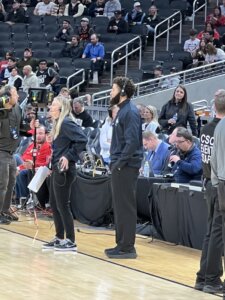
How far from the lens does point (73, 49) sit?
22.6 meters

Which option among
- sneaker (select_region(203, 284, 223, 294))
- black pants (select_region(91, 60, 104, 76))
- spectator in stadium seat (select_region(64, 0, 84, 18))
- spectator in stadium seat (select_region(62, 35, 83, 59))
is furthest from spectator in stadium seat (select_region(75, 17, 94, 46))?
sneaker (select_region(203, 284, 223, 294))

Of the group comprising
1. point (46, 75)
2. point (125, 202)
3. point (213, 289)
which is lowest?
point (213, 289)

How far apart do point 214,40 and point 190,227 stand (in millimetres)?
10330

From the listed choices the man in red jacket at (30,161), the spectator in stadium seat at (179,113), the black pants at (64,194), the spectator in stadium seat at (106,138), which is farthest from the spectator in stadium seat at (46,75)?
the black pants at (64,194)

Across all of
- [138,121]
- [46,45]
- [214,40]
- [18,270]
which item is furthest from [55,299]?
[46,45]

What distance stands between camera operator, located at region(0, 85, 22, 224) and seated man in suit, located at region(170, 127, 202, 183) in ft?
6.89

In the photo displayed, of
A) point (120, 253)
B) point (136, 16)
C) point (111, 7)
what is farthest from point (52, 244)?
point (111, 7)

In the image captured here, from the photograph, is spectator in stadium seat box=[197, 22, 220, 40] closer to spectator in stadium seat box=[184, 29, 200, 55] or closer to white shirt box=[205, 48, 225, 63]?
spectator in stadium seat box=[184, 29, 200, 55]

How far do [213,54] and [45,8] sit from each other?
22.5 feet

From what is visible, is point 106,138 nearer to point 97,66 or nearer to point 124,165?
point 124,165

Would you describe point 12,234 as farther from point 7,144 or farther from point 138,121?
point 138,121

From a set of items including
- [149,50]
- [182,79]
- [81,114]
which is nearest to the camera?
[81,114]

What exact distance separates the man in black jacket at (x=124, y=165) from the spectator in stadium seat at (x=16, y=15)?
1538 centimetres

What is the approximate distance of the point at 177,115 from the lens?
50.1 ft
